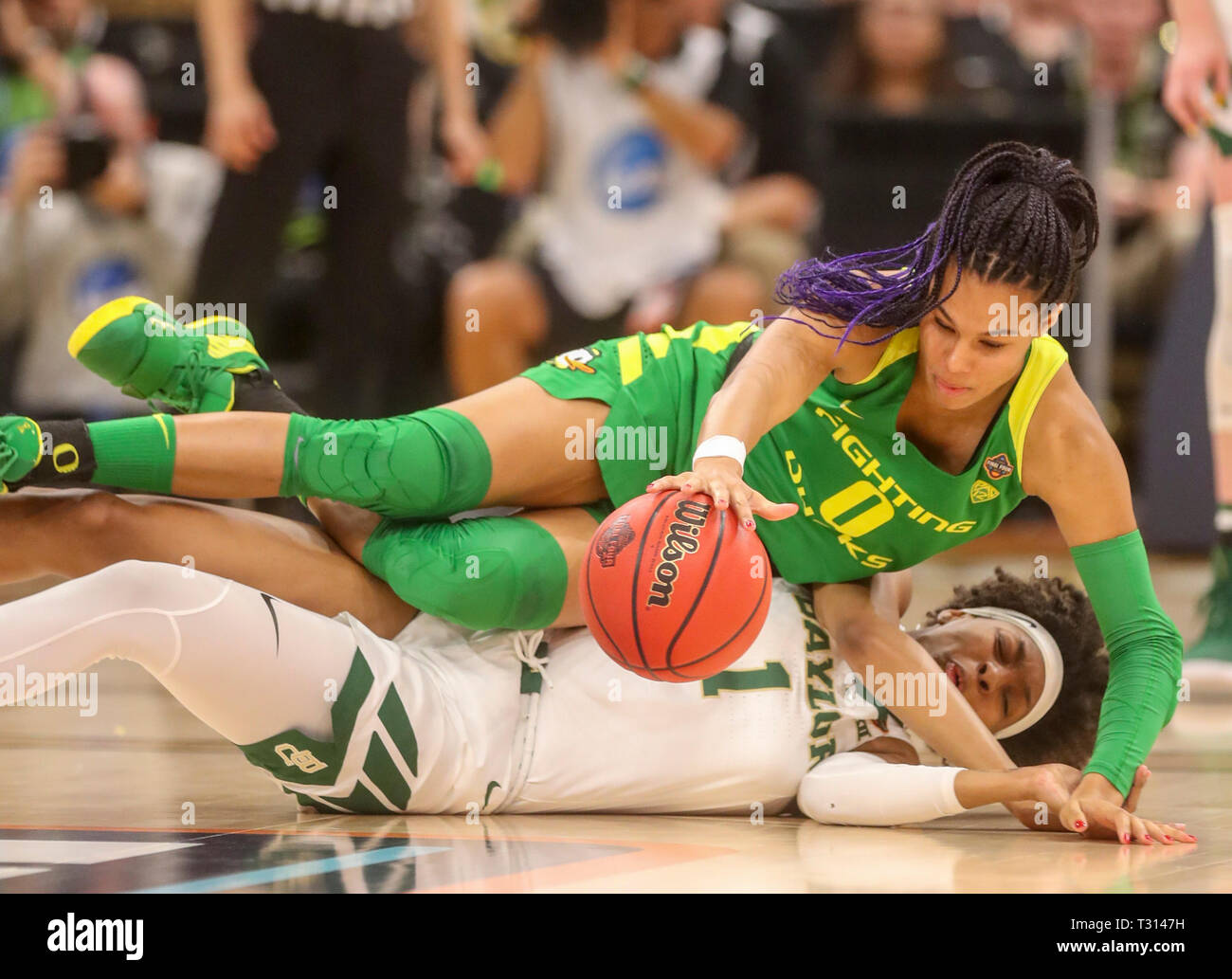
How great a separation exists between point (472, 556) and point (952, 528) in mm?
790

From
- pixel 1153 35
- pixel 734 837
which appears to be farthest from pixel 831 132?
pixel 734 837

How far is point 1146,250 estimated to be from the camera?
22.0 ft

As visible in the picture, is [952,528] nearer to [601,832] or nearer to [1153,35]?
[601,832]

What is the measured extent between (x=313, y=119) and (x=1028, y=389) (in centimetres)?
339

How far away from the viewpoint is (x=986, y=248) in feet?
7.27

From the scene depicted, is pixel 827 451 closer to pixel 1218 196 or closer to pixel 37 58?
pixel 1218 196

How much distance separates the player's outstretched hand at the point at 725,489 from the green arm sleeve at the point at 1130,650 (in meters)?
0.62

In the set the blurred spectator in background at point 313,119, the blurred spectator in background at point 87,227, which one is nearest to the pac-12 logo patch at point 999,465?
the blurred spectator in background at point 313,119

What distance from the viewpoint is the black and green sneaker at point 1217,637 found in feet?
12.4

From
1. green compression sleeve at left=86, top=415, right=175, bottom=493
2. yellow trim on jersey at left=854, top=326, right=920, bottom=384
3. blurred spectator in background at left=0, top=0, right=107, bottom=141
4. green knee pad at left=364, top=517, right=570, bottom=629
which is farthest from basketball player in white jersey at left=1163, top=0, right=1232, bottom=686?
blurred spectator in background at left=0, top=0, right=107, bottom=141

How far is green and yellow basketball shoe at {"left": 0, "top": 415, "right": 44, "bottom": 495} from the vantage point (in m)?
2.38

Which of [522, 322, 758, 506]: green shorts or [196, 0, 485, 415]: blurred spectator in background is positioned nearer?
[522, 322, 758, 506]: green shorts

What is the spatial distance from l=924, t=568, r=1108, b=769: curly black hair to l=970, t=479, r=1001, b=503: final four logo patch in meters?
0.27

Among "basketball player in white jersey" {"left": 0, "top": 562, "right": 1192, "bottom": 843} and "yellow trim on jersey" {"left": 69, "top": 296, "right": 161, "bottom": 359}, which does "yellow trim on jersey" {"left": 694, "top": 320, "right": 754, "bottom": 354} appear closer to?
"basketball player in white jersey" {"left": 0, "top": 562, "right": 1192, "bottom": 843}
